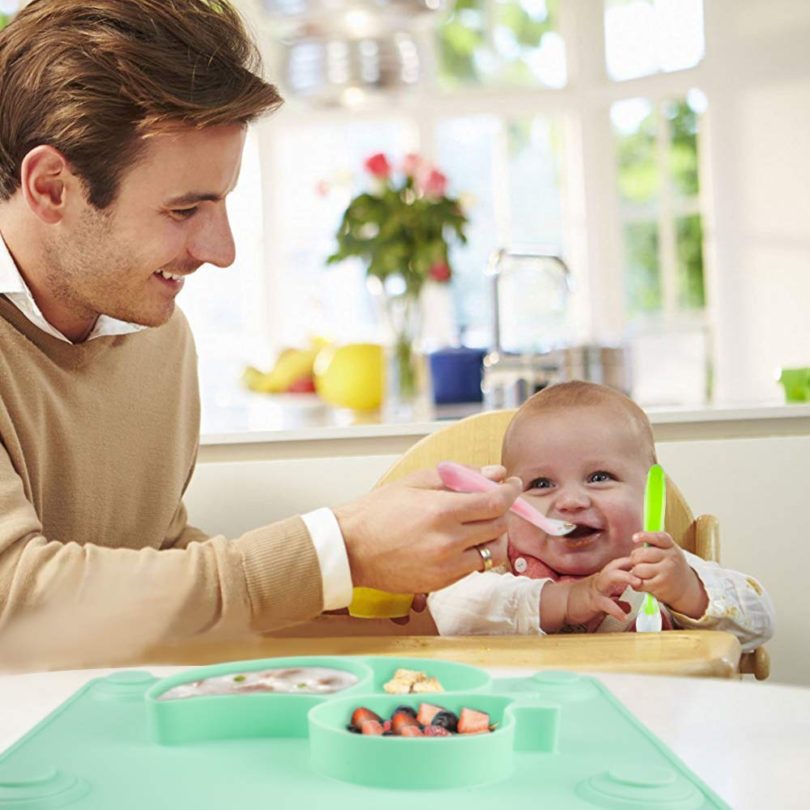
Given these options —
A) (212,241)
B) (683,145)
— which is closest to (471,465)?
(212,241)

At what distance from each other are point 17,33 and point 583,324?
520cm

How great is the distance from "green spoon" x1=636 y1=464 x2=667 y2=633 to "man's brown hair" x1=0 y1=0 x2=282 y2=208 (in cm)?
56

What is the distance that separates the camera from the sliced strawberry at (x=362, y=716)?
700mm

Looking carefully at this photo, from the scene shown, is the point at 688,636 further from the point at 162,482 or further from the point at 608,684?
the point at 162,482

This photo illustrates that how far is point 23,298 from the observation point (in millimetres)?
1336

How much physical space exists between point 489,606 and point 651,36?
5268 millimetres

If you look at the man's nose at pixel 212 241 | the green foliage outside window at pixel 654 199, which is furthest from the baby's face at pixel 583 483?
the green foliage outside window at pixel 654 199

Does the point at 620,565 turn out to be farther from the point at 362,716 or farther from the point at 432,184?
the point at 432,184

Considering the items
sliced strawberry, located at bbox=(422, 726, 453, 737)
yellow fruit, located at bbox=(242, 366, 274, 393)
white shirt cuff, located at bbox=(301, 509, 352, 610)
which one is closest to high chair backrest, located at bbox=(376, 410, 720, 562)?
white shirt cuff, located at bbox=(301, 509, 352, 610)

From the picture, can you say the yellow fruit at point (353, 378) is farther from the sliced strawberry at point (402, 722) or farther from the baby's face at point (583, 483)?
the sliced strawberry at point (402, 722)

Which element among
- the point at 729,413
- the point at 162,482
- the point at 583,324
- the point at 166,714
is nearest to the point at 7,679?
the point at 166,714

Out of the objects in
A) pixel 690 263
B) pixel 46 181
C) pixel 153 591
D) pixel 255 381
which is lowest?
pixel 153 591

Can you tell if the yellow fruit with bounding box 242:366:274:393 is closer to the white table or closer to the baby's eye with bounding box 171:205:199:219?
the baby's eye with bounding box 171:205:199:219

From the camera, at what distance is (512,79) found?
255 inches
